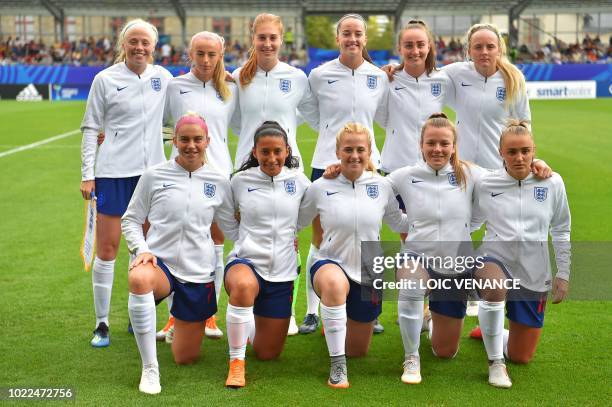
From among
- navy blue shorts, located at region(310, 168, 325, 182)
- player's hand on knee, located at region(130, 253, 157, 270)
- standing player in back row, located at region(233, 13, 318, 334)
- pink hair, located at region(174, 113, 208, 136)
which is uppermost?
standing player in back row, located at region(233, 13, 318, 334)

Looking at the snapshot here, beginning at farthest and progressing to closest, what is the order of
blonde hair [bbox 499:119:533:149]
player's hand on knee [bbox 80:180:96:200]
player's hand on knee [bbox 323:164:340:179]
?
player's hand on knee [bbox 80:180:96:200], player's hand on knee [bbox 323:164:340:179], blonde hair [bbox 499:119:533:149]

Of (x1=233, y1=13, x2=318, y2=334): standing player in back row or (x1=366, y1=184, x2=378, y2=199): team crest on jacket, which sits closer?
(x1=366, y1=184, x2=378, y2=199): team crest on jacket

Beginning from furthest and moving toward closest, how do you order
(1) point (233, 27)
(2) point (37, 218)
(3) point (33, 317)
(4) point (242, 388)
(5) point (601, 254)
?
(1) point (233, 27) → (2) point (37, 218) → (5) point (601, 254) → (3) point (33, 317) → (4) point (242, 388)

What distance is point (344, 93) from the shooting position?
5.43 metres

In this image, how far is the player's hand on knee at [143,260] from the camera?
4.45 metres

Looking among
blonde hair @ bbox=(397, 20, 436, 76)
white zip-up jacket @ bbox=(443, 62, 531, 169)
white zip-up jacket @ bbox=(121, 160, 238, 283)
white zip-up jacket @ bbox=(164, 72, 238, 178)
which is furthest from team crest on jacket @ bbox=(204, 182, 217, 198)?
white zip-up jacket @ bbox=(443, 62, 531, 169)

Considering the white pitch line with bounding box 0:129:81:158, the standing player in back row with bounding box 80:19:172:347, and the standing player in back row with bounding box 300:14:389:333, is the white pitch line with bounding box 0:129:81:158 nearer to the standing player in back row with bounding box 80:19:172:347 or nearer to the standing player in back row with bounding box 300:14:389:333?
the standing player in back row with bounding box 80:19:172:347

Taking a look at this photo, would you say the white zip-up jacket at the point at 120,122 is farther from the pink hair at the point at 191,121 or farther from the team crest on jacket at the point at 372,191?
the team crest on jacket at the point at 372,191

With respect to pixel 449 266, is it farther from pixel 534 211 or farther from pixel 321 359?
pixel 321 359

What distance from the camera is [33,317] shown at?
561 centimetres

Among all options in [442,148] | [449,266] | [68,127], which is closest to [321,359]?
[449,266]

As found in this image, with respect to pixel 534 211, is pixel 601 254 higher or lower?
lower

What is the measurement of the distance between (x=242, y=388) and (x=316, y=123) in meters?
Result: 2.21

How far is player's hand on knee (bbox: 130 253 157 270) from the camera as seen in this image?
445cm
